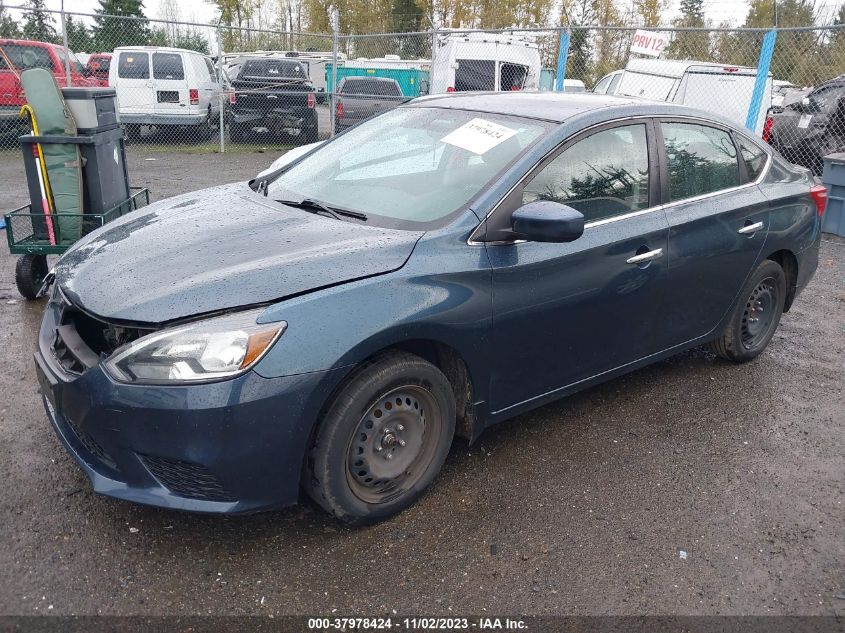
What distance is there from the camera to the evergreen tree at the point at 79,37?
16281mm

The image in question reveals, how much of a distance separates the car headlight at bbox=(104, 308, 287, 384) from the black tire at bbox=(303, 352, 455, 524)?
40 cm

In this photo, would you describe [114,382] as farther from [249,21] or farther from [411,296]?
[249,21]

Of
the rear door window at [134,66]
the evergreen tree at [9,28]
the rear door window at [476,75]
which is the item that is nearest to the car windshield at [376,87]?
the rear door window at [476,75]

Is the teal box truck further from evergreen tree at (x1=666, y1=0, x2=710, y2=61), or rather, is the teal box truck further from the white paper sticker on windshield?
the white paper sticker on windshield

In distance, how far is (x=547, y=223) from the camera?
3006 mm

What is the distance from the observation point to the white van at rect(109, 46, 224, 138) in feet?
49.7

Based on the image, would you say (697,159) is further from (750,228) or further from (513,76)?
(513,76)

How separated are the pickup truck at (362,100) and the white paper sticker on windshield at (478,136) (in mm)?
11833

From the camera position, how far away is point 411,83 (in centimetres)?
2258

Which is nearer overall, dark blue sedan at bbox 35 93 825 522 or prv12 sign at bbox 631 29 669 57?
dark blue sedan at bbox 35 93 825 522

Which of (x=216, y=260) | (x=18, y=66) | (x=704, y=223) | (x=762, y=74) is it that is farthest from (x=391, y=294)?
(x=18, y=66)

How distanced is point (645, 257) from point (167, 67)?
14.2m

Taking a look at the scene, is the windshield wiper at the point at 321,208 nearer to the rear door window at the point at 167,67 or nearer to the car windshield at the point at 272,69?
the rear door window at the point at 167,67

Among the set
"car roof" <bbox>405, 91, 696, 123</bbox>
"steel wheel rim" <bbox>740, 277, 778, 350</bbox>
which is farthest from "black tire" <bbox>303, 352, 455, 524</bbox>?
"steel wheel rim" <bbox>740, 277, 778, 350</bbox>
